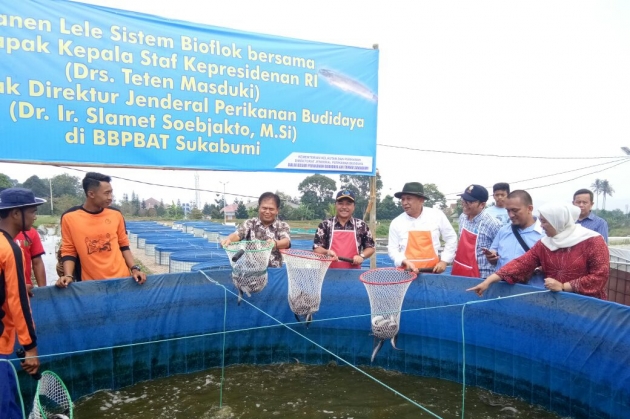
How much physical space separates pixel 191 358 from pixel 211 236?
1721 centimetres

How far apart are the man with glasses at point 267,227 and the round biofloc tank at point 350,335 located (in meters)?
0.50

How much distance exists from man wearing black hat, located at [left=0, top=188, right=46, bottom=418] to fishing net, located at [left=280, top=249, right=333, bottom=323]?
2.21 metres

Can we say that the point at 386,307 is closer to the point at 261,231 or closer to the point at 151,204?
the point at 261,231

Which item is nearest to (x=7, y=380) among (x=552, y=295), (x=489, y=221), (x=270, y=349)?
(x=270, y=349)

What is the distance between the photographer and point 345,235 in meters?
5.00

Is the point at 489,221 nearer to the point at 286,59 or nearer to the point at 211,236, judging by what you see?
the point at 286,59

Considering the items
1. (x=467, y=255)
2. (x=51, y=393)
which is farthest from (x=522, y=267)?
(x=51, y=393)

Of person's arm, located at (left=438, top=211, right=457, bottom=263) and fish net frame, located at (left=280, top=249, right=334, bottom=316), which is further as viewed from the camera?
person's arm, located at (left=438, top=211, right=457, bottom=263)

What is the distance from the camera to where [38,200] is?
3.02 meters

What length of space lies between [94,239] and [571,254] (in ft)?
14.2

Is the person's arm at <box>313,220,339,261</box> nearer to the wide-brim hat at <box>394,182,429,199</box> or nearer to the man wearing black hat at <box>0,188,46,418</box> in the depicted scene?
the wide-brim hat at <box>394,182,429,199</box>

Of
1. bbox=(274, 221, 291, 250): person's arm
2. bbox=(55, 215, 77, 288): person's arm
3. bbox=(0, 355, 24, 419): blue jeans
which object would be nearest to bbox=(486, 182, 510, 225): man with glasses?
bbox=(274, 221, 291, 250): person's arm

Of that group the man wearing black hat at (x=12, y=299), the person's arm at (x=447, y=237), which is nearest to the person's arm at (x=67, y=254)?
the man wearing black hat at (x=12, y=299)

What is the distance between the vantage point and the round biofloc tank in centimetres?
357
